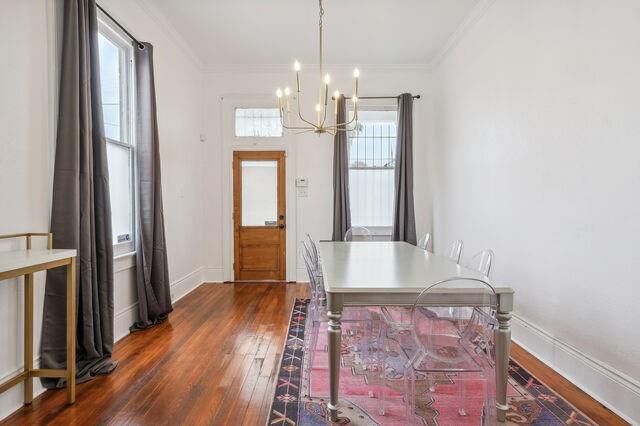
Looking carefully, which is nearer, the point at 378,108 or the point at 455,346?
the point at 455,346

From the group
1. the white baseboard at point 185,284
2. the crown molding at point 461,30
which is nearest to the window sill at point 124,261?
the white baseboard at point 185,284

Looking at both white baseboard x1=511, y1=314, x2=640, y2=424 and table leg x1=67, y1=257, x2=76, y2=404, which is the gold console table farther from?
white baseboard x1=511, y1=314, x2=640, y2=424

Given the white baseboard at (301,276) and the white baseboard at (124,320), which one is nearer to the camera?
the white baseboard at (124,320)

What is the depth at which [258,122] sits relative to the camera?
554 centimetres

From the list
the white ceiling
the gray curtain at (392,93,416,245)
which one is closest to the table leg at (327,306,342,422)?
the white ceiling

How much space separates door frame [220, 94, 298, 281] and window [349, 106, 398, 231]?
0.92 metres

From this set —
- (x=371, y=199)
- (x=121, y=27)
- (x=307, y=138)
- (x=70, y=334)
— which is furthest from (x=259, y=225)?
(x=70, y=334)

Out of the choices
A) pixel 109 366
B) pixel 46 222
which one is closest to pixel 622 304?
pixel 109 366

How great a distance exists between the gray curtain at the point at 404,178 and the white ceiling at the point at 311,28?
2.65ft

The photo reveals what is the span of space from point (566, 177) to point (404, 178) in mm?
2799

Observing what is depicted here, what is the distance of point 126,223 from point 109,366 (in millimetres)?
1430

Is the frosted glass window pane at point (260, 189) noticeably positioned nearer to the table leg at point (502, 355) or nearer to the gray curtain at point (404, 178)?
the gray curtain at point (404, 178)

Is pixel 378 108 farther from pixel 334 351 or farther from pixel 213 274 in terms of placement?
pixel 334 351

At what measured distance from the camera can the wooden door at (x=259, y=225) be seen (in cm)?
554
